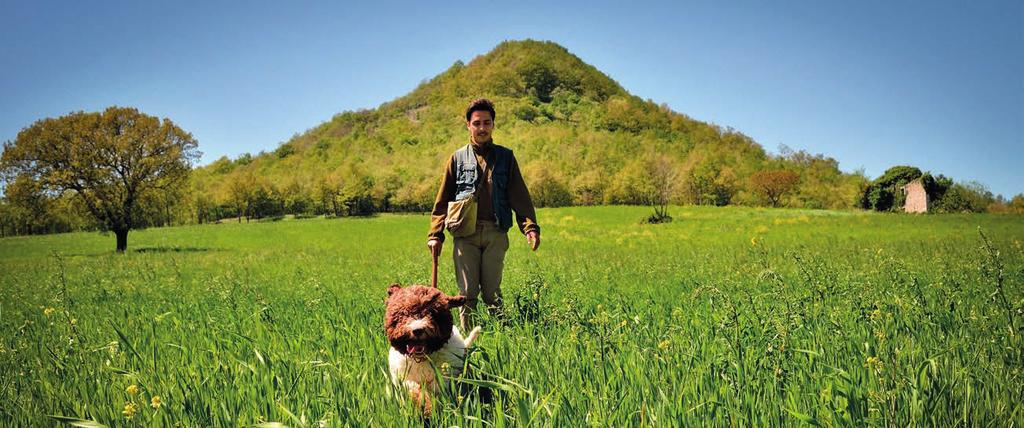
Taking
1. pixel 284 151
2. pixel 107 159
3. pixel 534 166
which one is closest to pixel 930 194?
pixel 534 166

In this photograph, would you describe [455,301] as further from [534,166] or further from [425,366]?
[534,166]

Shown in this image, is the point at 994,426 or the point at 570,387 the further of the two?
the point at 570,387

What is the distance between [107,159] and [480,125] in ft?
88.1

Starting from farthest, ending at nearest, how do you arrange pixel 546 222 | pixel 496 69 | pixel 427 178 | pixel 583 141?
pixel 496 69 < pixel 583 141 < pixel 427 178 < pixel 546 222

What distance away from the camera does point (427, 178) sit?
7731cm

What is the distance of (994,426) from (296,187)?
88.9 metres

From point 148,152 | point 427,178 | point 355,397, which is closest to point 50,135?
point 148,152

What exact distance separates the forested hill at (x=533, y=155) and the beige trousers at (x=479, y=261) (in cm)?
4324

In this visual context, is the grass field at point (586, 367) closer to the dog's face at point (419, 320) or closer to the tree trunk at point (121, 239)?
the dog's face at point (419, 320)

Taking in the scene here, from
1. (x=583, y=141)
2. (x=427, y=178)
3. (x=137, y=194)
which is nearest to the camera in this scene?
(x=137, y=194)

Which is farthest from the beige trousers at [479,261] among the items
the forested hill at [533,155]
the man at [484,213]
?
the forested hill at [533,155]

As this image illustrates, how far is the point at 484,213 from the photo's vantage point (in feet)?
14.5

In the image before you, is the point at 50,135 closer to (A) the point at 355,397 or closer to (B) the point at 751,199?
(A) the point at 355,397

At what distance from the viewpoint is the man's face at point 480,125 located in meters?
4.17
